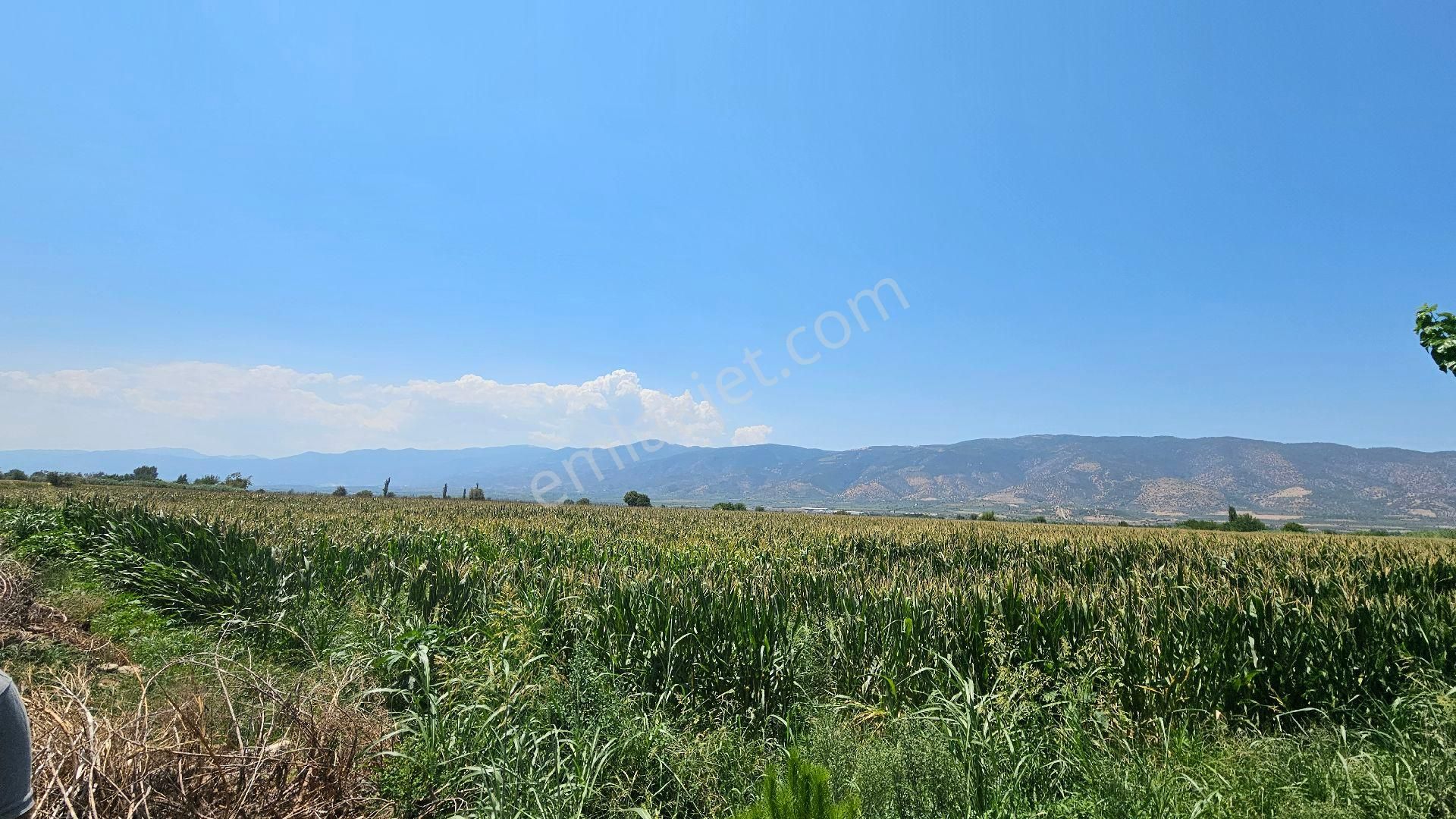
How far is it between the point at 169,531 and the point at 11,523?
27.9 ft

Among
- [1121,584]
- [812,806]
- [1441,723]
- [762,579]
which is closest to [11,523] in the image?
[762,579]

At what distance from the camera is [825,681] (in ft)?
17.4

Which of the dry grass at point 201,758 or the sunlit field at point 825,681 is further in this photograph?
the sunlit field at point 825,681

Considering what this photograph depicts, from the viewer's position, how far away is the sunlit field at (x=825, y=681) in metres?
3.48

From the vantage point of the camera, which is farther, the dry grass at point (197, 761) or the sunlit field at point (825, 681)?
the sunlit field at point (825, 681)

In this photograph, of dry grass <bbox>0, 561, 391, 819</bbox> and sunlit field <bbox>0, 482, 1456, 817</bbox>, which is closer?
dry grass <bbox>0, 561, 391, 819</bbox>

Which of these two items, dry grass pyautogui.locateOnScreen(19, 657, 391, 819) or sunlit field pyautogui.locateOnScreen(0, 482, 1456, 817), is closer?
dry grass pyautogui.locateOnScreen(19, 657, 391, 819)

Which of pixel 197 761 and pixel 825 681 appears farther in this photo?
pixel 825 681

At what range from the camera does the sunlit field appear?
348 cm

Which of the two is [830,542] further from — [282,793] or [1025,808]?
[282,793]

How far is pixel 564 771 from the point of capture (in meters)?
3.84

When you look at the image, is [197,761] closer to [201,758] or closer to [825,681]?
[201,758]

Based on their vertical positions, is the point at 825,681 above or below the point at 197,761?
below

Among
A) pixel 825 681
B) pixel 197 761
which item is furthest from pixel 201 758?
pixel 825 681
